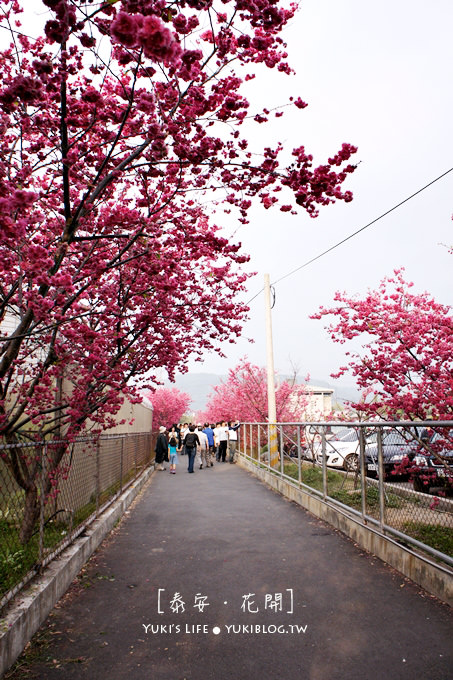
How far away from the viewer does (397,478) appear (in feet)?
18.6

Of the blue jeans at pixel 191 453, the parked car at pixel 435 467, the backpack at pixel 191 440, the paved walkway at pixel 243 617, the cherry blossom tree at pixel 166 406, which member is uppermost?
the cherry blossom tree at pixel 166 406

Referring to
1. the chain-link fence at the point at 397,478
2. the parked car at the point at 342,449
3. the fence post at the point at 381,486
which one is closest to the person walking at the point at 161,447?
the parked car at the point at 342,449

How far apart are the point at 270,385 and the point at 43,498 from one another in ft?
38.7

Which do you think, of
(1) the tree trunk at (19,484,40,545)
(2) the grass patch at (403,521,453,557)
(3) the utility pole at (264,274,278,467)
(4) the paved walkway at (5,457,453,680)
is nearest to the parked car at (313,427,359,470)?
(4) the paved walkway at (5,457,453,680)

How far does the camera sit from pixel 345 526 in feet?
22.9

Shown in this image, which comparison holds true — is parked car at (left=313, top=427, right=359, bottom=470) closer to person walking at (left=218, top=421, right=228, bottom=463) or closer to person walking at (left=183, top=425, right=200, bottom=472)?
person walking at (left=183, top=425, right=200, bottom=472)

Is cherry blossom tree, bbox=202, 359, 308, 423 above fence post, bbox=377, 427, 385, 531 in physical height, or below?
above

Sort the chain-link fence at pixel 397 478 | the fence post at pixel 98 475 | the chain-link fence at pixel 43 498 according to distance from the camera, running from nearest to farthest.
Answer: the chain-link fence at pixel 43 498 < the chain-link fence at pixel 397 478 < the fence post at pixel 98 475

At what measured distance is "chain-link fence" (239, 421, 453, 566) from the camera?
4691mm

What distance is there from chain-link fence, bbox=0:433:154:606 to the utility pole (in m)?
6.85

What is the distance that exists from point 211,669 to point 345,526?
14.1 ft

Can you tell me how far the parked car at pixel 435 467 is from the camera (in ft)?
16.7

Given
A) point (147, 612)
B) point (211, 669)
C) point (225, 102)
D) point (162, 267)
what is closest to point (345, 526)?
point (147, 612)

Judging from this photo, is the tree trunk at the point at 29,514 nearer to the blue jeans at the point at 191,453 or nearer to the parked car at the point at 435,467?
the parked car at the point at 435,467
